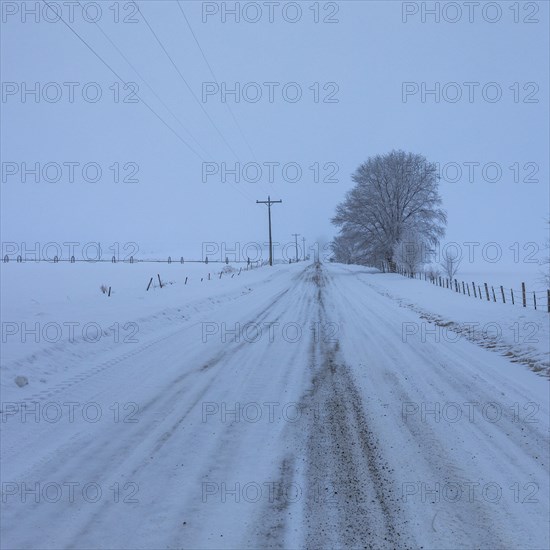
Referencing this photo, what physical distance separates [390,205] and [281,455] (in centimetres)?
4155

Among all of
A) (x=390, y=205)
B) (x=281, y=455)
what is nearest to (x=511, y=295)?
(x=281, y=455)

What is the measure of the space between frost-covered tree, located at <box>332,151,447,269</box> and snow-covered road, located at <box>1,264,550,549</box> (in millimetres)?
36199

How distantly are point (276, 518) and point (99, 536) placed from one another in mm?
1328

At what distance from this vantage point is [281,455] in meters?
4.11

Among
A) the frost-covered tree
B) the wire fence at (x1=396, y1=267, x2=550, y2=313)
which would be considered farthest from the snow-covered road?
the frost-covered tree

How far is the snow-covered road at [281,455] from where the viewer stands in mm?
3023

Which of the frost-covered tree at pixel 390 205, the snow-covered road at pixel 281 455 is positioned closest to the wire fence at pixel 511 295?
the frost-covered tree at pixel 390 205

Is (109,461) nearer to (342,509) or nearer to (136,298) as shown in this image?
A: (342,509)

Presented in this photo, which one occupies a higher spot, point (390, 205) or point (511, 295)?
point (390, 205)

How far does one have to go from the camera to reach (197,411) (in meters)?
5.32

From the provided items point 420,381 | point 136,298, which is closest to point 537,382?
point 420,381

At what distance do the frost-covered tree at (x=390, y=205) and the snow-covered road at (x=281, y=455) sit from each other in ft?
119

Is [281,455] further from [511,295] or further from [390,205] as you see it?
[390,205]

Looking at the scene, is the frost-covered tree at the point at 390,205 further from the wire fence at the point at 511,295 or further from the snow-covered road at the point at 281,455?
the snow-covered road at the point at 281,455
